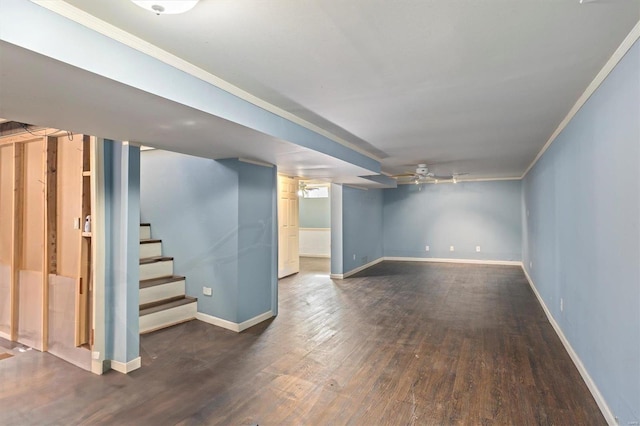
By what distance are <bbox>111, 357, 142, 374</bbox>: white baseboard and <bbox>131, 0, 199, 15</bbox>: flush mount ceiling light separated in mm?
2837

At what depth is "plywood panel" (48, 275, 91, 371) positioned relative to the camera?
Result: 3094 mm

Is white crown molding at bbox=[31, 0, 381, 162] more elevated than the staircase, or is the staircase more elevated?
white crown molding at bbox=[31, 0, 381, 162]

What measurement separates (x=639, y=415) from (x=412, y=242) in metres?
7.64

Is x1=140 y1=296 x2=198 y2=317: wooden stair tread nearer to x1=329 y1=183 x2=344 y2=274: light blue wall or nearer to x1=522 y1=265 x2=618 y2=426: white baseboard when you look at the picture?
x1=329 y1=183 x2=344 y2=274: light blue wall

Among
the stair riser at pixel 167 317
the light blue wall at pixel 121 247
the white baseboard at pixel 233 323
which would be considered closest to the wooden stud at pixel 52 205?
the light blue wall at pixel 121 247

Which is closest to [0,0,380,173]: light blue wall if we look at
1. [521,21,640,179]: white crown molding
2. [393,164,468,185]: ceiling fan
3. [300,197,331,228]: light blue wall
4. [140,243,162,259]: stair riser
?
[521,21,640,179]: white crown molding

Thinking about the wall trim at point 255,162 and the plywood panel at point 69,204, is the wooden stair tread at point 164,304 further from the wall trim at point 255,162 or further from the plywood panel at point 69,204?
the wall trim at point 255,162

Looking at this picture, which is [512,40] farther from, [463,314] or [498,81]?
[463,314]

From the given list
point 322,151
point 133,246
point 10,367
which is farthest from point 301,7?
point 10,367

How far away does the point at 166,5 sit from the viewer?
128 cm

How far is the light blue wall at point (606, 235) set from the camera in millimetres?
1741

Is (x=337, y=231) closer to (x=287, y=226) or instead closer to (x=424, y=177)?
(x=287, y=226)

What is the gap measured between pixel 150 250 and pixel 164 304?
2.66 ft

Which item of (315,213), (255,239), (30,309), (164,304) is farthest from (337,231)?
(30,309)
